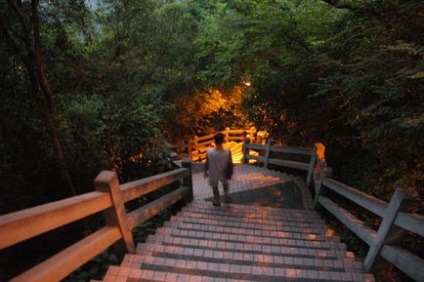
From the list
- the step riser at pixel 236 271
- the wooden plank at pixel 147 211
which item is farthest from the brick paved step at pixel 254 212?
the step riser at pixel 236 271

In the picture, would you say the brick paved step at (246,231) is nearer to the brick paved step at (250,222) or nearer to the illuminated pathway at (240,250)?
the illuminated pathway at (240,250)

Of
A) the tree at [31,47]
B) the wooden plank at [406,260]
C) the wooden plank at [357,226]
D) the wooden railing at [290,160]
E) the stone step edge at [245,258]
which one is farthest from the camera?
the wooden railing at [290,160]

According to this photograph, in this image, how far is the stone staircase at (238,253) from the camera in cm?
338

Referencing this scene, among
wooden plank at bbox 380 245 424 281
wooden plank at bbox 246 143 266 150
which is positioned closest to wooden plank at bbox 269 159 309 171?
wooden plank at bbox 246 143 266 150

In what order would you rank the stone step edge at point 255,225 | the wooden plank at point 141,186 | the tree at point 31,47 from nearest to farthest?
1. the wooden plank at point 141,186
2. the tree at point 31,47
3. the stone step edge at point 255,225

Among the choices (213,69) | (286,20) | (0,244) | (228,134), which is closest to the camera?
(0,244)

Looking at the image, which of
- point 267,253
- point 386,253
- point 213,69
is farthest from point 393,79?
point 213,69

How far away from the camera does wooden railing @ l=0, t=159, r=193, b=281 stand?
205cm

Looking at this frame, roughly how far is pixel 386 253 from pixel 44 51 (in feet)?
20.2

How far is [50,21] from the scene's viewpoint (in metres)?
6.29

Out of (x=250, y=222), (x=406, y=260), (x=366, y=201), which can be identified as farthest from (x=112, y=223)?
(x=250, y=222)

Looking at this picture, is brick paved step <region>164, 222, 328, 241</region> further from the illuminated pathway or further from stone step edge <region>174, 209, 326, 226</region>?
stone step edge <region>174, 209, 326, 226</region>

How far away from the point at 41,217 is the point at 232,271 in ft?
6.40

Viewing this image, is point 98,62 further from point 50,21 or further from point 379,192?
point 379,192
